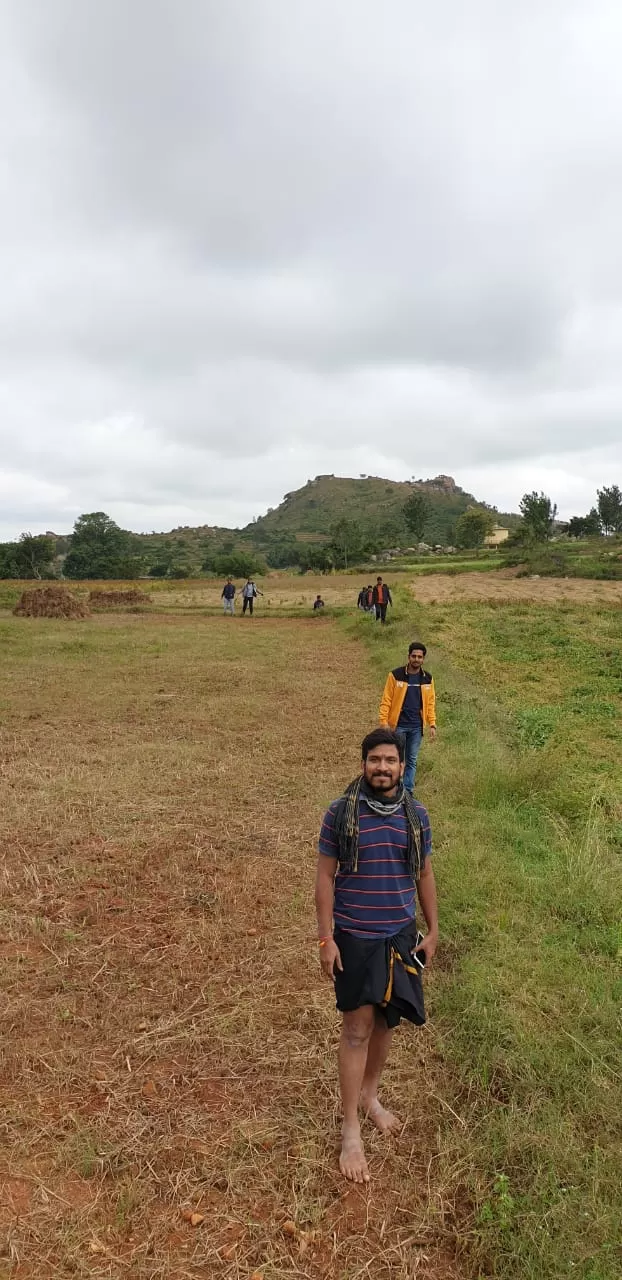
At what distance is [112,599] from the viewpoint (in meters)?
35.3

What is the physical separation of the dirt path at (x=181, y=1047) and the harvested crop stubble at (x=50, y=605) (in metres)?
21.9

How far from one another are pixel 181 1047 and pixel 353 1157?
1.09m

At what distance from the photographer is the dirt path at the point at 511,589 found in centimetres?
3353

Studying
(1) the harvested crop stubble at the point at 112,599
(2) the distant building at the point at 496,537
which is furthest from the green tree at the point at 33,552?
(2) the distant building at the point at 496,537

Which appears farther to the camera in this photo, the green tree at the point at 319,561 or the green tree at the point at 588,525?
the green tree at the point at 588,525

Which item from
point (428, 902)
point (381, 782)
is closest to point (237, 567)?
point (428, 902)

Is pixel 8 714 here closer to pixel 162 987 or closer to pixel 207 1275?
pixel 162 987

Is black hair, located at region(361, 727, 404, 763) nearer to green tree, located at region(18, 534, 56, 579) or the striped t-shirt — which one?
the striped t-shirt

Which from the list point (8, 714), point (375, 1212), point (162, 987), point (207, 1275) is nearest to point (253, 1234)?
point (207, 1275)

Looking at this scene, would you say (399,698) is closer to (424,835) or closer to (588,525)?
(424,835)

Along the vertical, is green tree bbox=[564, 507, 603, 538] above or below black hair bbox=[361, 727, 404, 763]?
above

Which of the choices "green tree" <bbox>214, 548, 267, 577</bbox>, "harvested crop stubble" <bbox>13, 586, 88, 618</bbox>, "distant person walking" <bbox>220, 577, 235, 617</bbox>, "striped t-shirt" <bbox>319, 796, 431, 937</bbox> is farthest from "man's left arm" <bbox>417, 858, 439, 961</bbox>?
"green tree" <bbox>214, 548, 267, 577</bbox>

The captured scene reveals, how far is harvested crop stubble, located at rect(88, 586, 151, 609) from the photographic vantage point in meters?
34.5

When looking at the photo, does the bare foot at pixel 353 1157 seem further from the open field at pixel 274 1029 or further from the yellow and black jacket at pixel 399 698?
the yellow and black jacket at pixel 399 698
